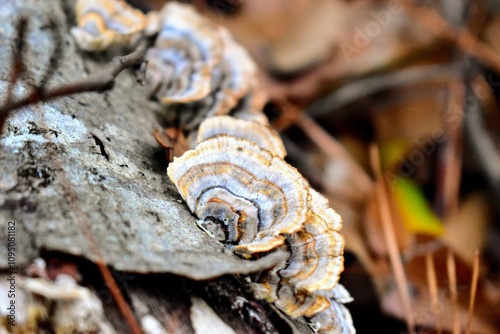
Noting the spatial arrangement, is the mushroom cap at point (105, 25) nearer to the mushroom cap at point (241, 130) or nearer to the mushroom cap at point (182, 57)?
the mushroom cap at point (182, 57)

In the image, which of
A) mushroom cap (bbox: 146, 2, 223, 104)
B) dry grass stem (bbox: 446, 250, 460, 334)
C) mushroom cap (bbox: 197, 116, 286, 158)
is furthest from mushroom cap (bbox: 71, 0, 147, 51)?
dry grass stem (bbox: 446, 250, 460, 334)

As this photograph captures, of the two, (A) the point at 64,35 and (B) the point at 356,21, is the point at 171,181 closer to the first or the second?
(A) the point at 64,35

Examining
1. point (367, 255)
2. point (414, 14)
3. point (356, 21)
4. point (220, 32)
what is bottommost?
point (367, 255)

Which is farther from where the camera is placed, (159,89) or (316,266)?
(159,89)

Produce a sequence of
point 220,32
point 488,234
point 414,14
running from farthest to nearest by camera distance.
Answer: point 414,14
point 488,234
point 220,32

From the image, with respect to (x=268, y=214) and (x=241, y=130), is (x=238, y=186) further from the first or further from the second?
(x=241, y=130)

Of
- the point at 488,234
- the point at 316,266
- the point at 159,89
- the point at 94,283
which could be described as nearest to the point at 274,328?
the point at 316,266

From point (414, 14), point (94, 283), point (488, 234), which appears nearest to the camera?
point (94, 283)

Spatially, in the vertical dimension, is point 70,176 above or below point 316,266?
below
